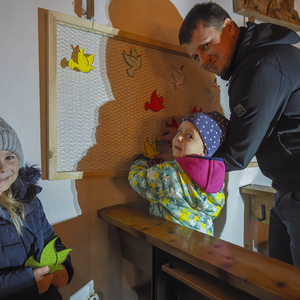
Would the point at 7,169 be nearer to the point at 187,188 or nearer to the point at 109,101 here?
the point at 109,101

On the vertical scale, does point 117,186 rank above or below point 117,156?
below

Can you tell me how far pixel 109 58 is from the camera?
1.12 meters

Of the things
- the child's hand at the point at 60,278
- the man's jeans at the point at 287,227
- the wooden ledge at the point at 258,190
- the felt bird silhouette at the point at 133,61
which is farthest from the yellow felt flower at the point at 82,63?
the wooden ledge at the point at 258,190

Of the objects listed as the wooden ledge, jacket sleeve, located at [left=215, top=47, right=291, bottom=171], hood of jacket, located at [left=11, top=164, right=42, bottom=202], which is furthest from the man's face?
the wooden ledge

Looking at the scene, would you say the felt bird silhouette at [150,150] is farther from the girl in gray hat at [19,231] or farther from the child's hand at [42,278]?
the child's hand at [42,278]

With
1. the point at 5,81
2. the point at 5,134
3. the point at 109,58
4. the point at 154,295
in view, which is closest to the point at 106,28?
the point at 109,58

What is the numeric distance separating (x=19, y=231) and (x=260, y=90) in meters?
0.92

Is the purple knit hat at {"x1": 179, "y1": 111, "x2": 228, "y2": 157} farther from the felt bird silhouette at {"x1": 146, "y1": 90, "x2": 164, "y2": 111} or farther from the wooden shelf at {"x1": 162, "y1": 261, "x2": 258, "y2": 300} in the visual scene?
the wooden shelf at {"x1": 162, "y1": 261, "x2": 258, "y2": 300}

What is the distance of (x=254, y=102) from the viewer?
80cm

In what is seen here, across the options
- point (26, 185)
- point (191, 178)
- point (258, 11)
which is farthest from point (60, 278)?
point (258, 11)

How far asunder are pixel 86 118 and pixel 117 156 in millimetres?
231

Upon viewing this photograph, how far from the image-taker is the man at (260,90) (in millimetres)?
795

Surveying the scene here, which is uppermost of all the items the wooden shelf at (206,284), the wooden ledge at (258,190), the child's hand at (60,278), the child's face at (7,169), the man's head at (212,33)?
the man's head at (212,33)

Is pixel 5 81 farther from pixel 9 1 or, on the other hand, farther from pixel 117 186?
pixel 117 186
